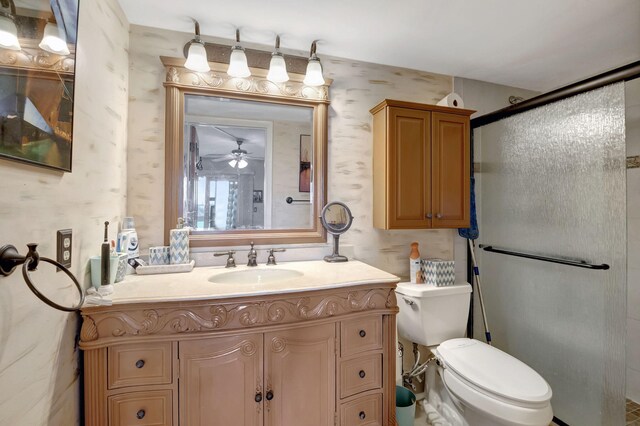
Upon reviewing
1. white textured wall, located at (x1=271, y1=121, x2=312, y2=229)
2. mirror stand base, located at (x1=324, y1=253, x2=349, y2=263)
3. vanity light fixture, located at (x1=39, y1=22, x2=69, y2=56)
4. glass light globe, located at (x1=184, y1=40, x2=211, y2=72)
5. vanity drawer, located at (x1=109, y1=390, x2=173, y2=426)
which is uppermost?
glass light globe, located at (x1=184, y1=40, x2=211, y2=72)

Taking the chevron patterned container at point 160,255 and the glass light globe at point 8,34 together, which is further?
the chevron patterned container at point 160,255

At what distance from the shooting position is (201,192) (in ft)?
5.13

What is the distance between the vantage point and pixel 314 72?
162 cm

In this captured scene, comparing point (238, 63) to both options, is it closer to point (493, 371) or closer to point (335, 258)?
point (335, 258)

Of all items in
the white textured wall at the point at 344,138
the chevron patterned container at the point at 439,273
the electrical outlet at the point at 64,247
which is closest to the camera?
the electrical outlet at the point at 64,247

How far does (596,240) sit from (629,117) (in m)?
1.17

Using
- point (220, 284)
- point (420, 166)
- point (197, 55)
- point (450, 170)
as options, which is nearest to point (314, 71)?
point (197, 55)

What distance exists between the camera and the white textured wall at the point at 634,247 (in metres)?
1.84

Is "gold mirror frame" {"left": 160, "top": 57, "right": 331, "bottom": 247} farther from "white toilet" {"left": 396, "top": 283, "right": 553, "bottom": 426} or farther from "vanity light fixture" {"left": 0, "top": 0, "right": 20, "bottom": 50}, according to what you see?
"vanity light fixture" {"left": 0, "top": 0, "right": 20, "bottom": 50}

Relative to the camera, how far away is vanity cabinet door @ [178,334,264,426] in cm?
105

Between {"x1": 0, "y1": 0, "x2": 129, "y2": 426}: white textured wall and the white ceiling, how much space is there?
44 centimetres

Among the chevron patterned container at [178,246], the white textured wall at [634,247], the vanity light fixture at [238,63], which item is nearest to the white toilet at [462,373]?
the white textured wall at [634,247]

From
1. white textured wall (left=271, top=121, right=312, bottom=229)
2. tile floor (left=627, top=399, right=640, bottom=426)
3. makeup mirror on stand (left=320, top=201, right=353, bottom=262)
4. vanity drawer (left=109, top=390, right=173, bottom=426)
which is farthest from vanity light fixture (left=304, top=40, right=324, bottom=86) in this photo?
tile floor (left=627, top=399, right=640, bottom=426)

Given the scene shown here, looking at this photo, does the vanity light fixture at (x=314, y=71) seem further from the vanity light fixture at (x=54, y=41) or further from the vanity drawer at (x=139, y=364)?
the vanity drawer at (x=139, y=364)
